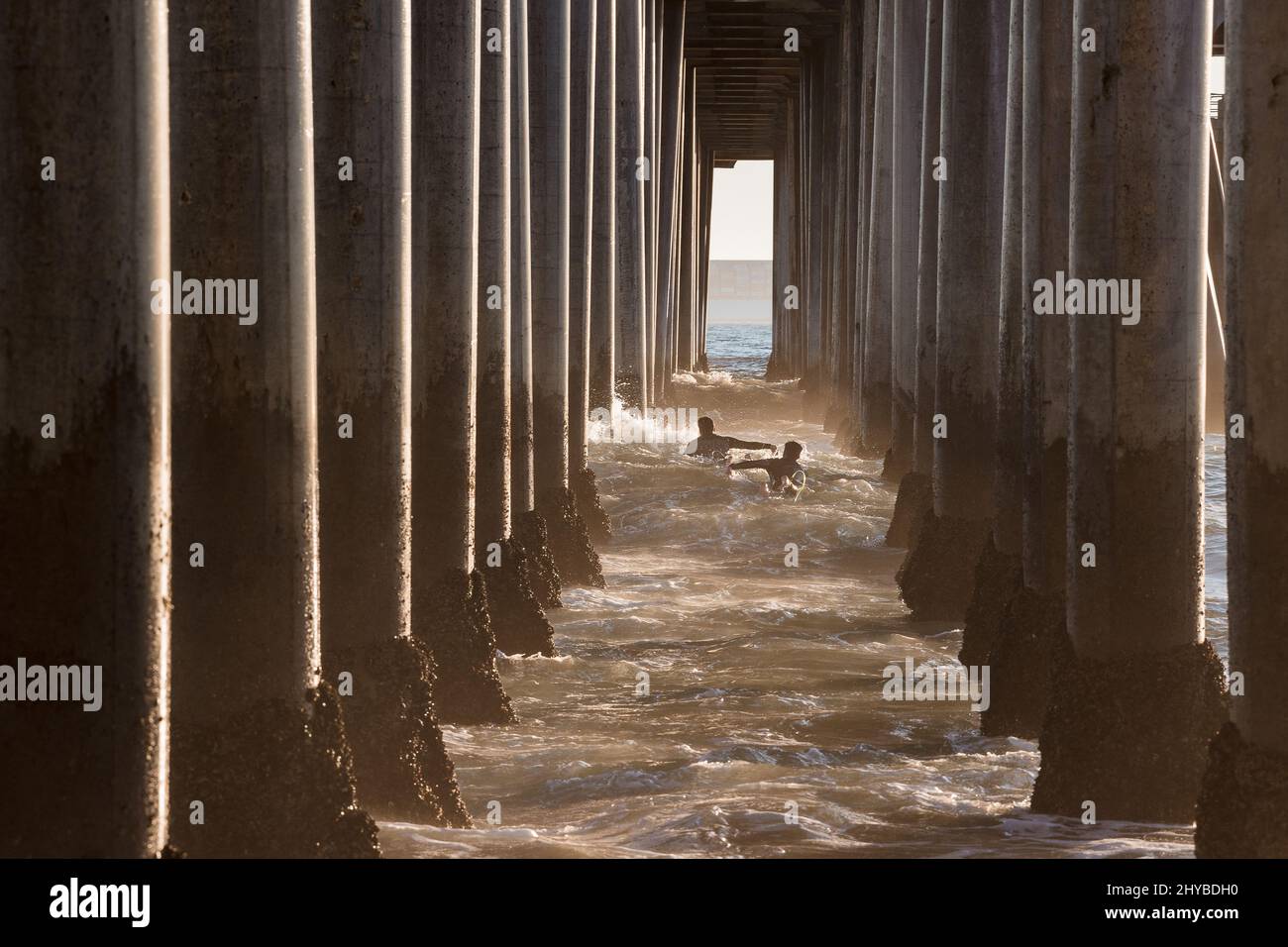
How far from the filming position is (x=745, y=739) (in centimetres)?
920

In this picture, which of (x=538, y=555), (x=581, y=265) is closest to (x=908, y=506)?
(x=581, y=265)

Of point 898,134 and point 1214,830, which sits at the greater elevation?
point 898,134

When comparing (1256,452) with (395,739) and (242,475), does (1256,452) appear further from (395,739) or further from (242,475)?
(395,739)

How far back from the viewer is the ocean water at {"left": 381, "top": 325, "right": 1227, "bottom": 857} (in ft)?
23.5

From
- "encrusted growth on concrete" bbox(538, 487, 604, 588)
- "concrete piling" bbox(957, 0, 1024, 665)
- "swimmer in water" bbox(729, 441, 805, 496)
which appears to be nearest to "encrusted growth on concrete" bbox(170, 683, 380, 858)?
"concrete piling" bbox(957, 0, 1024, 665)

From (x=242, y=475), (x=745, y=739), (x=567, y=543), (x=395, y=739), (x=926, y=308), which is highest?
(x=926, y=308)

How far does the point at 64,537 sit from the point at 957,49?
32.5ft

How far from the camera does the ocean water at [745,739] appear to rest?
716 centimetres

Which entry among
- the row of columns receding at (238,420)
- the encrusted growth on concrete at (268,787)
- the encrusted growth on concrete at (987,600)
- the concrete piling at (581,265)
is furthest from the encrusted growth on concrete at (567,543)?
the encrusted growth on concrete at (268,787)

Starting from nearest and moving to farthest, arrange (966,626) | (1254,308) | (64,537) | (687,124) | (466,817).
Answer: (64,537) → (1254,308) → (466,817) → (966,626) → (687,124)

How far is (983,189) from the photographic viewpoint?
12805 millimetres

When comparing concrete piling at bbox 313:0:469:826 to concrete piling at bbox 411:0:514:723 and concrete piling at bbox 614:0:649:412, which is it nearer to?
concrete piling at bbox 411:0:514:723

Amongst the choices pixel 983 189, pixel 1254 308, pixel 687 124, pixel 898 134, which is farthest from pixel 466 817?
pixel 687 124
